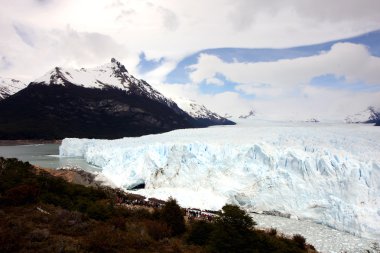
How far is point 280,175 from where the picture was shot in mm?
25172

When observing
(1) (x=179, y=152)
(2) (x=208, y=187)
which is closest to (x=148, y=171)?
(1) (x=179, y=152)

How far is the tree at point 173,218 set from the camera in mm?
14007

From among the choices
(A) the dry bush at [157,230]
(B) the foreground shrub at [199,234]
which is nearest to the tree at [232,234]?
(B) the foreground shrub at [199,234]

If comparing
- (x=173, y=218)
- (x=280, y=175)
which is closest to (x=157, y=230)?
(x=173, y=218)

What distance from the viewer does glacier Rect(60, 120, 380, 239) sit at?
2198 cm

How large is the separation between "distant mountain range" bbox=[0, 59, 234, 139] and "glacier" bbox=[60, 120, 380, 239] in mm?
87902

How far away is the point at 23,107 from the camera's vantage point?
146750 millimetres

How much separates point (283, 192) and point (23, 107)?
142647 millimetres

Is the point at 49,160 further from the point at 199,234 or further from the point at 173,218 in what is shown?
the point at 199,234

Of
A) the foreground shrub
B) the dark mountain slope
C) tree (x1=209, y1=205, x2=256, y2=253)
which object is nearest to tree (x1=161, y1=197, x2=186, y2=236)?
the foreground shrub

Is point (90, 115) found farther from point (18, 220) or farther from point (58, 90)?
point (18, 220)

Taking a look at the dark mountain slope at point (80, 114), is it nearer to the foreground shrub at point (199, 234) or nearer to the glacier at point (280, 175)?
the glacier at point (280, 175)

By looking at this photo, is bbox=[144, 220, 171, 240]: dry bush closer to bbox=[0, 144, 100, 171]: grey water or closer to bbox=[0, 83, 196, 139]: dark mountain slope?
bbox=[0, 144, 100, 171]: grey water

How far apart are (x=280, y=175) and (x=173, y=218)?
42.1 ft
